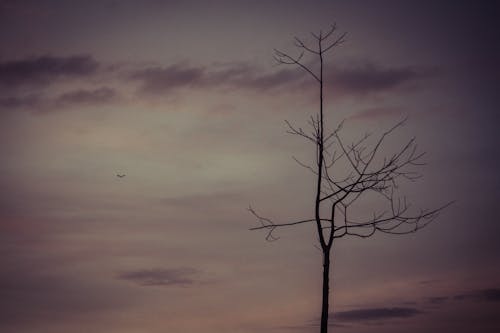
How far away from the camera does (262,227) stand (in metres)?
12.8

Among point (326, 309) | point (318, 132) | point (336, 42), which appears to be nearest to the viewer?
point (326, 309)

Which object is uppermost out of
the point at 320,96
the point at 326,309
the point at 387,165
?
the point at 320,96

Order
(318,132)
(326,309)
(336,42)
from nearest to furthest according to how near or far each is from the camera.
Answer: (326,309), (318,132), (336,42)

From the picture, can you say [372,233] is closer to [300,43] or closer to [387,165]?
[387,165]

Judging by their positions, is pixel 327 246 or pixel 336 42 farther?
pixel 336 42

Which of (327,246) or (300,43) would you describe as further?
(300,43)

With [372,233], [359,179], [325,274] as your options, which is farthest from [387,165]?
[325,274]

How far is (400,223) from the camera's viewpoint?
39.7ft

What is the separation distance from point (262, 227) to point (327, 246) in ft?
5.33

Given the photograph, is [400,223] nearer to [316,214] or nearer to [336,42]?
[316,214]

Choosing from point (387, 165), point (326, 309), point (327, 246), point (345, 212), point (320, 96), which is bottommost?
point (326, 309)

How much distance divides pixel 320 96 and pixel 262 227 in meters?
3.15

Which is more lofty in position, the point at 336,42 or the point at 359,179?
the point at 336,42

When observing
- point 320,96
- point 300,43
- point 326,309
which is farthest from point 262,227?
point 300,43
